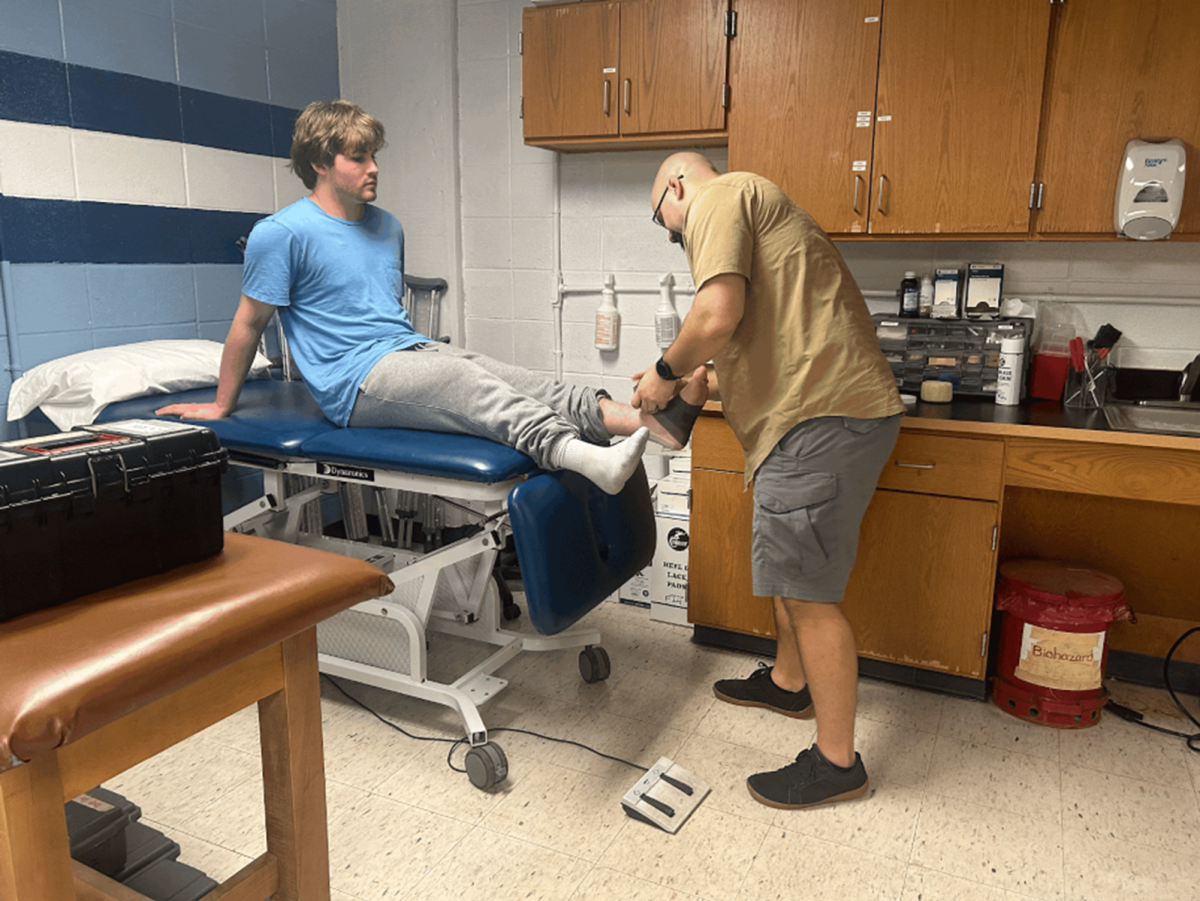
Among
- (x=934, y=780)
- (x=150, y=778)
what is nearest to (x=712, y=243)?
(x=934, y=780)

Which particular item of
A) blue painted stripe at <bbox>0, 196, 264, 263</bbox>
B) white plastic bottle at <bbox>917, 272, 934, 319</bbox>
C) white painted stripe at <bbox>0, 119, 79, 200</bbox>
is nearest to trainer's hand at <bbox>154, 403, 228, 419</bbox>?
blue painted stripe at <bbox>0, 196, 264, 263</bbox>

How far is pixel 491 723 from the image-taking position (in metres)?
2.37

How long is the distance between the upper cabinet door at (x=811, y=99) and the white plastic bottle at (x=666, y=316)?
2.04ft

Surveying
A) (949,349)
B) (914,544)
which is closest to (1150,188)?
(949,349)

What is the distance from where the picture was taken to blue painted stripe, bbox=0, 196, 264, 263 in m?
2.69

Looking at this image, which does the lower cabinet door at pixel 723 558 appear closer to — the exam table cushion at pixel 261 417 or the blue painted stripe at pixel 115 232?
the exam table cushion at pixel 261 417

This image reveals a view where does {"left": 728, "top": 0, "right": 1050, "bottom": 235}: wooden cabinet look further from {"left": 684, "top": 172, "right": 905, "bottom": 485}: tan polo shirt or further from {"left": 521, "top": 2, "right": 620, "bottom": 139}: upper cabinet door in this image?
{"left": 684, "top": 172, "right": 905, "bottom": 485}: tan polo shirt

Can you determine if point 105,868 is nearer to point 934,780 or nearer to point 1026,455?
point 934,780

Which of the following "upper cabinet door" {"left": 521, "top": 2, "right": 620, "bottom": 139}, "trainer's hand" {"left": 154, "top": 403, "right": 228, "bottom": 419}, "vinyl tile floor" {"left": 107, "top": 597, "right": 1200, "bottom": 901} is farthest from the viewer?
"upper cabinet door" {"left": 521, "top": 2, "right": 620, "bottom": 139}

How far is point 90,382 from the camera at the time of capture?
8.55 ft

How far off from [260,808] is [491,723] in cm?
60

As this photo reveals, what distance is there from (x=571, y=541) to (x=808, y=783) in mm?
774

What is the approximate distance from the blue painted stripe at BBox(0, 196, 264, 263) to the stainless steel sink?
299 cm

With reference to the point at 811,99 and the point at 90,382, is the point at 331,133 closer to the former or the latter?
the point at 90,382
